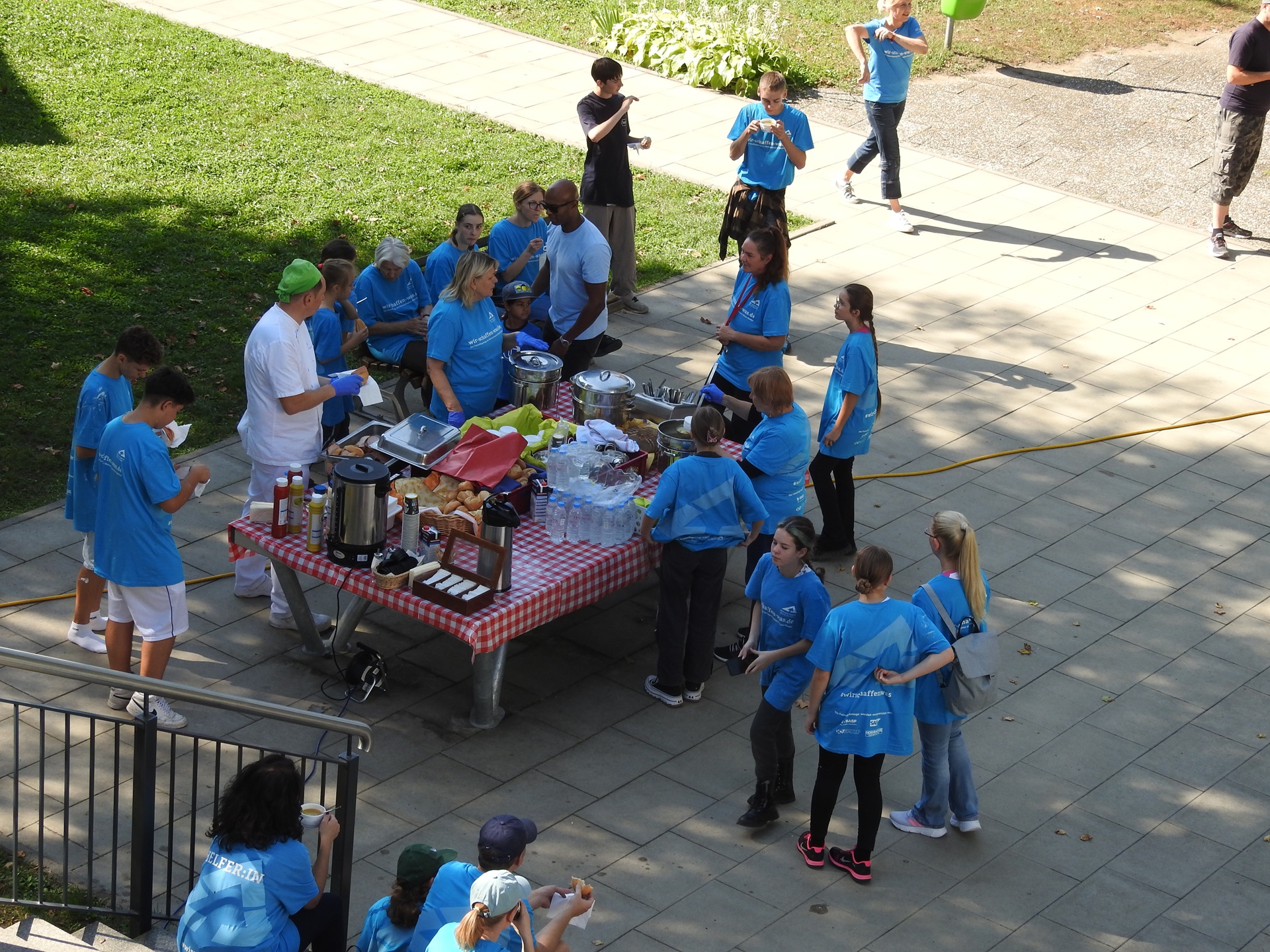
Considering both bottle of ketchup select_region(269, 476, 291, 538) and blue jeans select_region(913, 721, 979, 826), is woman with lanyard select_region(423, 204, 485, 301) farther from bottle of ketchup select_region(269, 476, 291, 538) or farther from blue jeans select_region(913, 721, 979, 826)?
blue jeans select_region(913, 721, 979, 826)

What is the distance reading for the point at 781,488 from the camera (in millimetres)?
7930

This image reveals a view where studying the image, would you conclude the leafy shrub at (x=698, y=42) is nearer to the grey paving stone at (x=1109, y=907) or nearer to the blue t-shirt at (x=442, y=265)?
the blue t-shirt at (x=442, y=265)

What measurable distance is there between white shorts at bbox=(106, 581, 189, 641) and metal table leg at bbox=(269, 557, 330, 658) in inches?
23.9

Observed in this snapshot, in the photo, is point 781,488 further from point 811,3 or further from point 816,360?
point 811,3

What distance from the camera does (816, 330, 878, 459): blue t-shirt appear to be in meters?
8.64

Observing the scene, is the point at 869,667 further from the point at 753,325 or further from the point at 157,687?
the point at 753,325

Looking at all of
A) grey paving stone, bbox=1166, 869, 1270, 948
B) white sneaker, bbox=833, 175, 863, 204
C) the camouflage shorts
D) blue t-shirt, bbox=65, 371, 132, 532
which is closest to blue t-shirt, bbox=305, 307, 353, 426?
blue t-shirt, bbox=65, 371, 132, 532

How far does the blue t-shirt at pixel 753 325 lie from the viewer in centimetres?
920

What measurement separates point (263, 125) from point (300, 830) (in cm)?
1186

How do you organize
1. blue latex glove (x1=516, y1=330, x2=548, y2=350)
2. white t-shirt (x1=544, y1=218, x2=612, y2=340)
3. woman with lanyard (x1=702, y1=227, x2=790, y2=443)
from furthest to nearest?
white t-shirt (x1=544, y1=218, x2=612, y2=340) < blue latex glove (x1=516, y1=330, x2=548, y2=350) < woman with lanyard (x1=702, y1=227, x2=790, y2=443)

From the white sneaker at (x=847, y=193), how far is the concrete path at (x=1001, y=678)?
1.32 m

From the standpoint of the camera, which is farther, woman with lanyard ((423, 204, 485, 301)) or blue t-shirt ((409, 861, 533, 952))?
woman with lanyard ((423, 204, 485, 301))

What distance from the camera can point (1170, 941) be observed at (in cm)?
635

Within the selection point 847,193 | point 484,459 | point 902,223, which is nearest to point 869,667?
point 484,459
